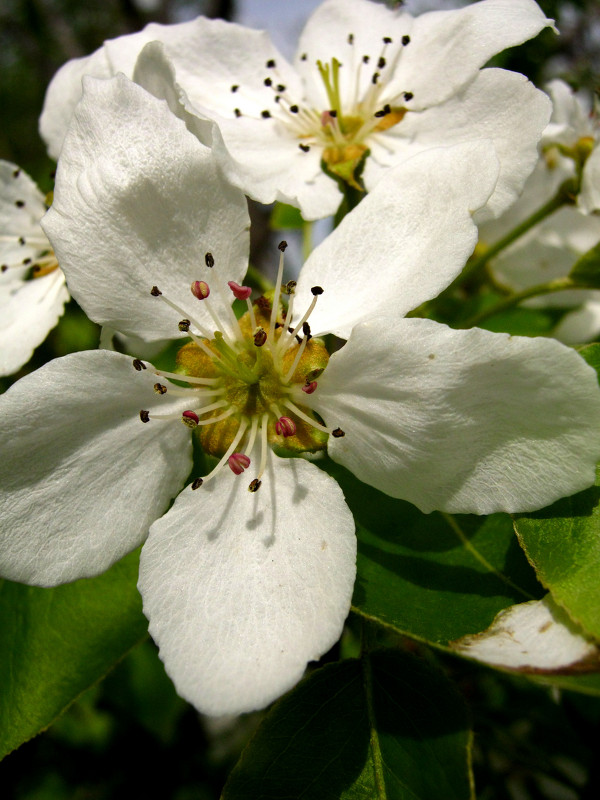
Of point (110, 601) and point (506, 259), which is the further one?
point (506, 259)

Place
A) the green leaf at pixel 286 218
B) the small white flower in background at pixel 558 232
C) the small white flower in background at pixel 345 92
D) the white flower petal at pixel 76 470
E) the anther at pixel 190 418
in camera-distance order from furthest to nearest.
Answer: the green leaf at pixel 286 218, the small white flower in background at pixel 558 232, the small white flower in background at pixel 345 92, the anther at pixel 190 418, the white flower petal at pixel 76 470

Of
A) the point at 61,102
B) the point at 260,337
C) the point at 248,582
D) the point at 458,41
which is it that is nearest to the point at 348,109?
the point at 458,41

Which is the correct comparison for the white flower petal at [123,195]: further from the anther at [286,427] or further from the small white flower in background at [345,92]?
the anther at [286,427]

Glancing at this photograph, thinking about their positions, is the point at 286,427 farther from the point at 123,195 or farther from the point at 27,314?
the point at 27,314

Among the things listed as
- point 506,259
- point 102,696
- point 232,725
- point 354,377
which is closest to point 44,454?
point 354,377

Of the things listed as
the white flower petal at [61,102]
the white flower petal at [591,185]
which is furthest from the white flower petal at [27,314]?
the white flower petal at [591,185]

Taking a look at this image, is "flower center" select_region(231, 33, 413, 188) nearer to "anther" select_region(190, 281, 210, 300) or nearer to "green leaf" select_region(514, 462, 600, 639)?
"anther" select_region(190, 281, 210, 300)

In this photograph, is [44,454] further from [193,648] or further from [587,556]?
[587,556]
